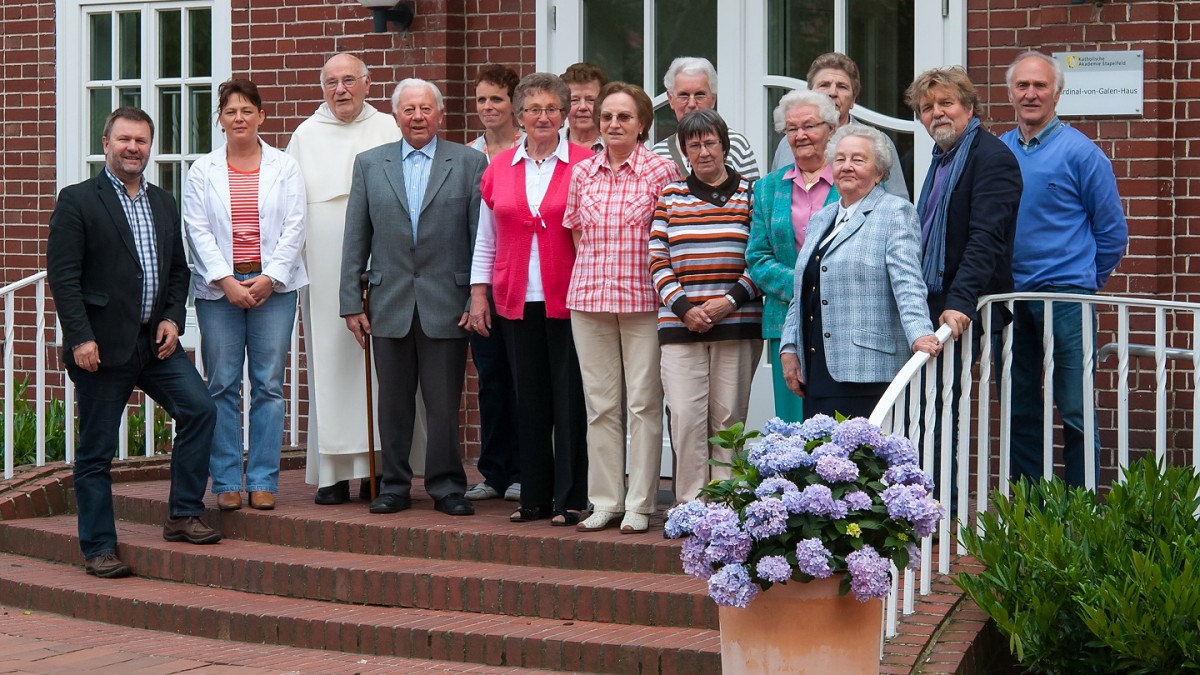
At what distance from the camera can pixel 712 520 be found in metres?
4.69

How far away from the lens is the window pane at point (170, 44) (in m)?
9.98

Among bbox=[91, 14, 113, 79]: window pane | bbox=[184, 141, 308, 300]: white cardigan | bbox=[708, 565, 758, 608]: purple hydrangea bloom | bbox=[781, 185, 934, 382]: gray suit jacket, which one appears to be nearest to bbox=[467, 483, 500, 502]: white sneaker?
bbox=[184, 141, 308, 300]: white cardigan

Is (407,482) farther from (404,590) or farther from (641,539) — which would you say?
(641,539)

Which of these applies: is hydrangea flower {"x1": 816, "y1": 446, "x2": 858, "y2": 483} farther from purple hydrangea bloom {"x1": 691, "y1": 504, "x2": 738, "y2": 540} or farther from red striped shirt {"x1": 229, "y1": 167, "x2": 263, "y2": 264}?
red striped shirt {"x1": 229, "y1": 167, "x2": 263, "y2": 264}

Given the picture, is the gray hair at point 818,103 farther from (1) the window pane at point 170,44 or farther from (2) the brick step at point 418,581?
(1) the window pane at point 170,44

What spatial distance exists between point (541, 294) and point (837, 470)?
230 cm

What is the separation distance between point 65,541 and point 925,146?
425 centimetres

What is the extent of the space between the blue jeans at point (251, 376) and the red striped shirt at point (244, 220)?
103 mm

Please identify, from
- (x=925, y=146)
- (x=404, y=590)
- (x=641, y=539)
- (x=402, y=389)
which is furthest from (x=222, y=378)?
(x=925, y=146)

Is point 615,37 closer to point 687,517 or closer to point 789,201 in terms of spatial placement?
point 789,201

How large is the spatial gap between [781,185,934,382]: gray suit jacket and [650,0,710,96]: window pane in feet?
8.68

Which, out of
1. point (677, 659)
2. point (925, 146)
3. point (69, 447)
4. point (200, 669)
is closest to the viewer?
point (677, 659)

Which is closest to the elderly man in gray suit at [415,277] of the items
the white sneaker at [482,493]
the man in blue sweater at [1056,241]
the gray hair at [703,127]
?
the white sneaker at [482,493]

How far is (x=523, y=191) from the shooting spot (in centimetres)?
674
